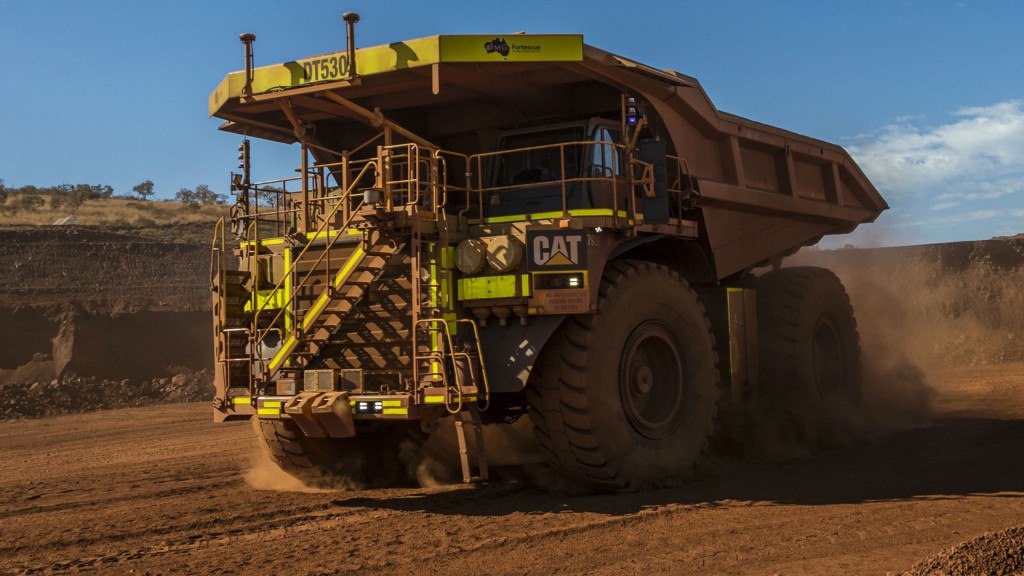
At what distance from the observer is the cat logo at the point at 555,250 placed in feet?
27.3

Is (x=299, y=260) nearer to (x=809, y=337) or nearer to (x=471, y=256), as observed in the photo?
(x=471, y=256)

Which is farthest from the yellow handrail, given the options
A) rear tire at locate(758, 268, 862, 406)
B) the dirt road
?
rear tire at locate(758, 268, 862, 406)

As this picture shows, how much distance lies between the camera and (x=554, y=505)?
8258 mm

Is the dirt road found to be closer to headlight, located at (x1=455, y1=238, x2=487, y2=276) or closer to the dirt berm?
headlight, located at (x1=455, y1=238, x2=487, y2=276)

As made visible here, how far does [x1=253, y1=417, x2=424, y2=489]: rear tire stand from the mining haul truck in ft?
0.09

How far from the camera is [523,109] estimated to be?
1005 cm

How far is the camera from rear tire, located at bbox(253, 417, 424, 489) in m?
9.53

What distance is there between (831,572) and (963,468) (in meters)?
4.35

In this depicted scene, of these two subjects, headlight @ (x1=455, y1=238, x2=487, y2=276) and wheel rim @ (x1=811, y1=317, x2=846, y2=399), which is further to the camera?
wheel rim @ (x1=811, y1=317, x2=846, y2=399)

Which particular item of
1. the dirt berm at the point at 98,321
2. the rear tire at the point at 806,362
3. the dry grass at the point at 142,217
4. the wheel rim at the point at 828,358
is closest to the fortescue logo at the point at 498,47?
the rear tire at the point at 806,362

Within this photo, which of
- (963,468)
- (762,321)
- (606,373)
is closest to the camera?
(606,373)

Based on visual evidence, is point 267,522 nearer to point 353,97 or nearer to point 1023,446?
point 353,97

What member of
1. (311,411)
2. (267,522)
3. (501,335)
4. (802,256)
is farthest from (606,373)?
(802,256)

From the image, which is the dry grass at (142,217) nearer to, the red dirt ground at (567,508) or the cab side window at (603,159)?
the red dirt ground at (567,508)
